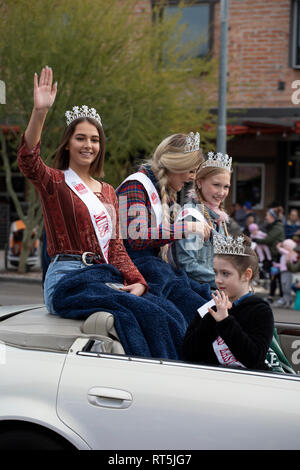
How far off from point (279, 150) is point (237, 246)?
1596 centimetres

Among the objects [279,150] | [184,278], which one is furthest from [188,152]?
[279,150]

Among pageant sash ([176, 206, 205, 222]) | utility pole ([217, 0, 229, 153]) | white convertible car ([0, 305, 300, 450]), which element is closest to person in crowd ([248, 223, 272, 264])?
utility pole ([217, 0, 229, 153])

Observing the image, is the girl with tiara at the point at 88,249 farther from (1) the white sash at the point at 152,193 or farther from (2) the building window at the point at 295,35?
(2) the building window at the point at 295,35

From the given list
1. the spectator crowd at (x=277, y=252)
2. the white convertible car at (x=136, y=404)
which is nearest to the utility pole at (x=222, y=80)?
the spectator crowd at (x=277, y=252)

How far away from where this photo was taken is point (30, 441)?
2592mm

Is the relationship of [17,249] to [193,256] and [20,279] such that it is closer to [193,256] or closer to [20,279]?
[20,279]

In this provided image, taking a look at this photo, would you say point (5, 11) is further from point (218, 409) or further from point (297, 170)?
point (218, 409)

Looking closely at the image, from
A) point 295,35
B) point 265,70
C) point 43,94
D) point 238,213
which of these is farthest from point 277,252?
point 43,94

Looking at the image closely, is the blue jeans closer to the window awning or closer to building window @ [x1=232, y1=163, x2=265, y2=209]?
the window awning

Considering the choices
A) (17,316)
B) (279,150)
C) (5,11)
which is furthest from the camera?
(279,150)

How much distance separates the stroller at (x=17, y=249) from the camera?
15.1 meters

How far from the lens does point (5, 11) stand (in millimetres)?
13508

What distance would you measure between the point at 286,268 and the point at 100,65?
220 inches

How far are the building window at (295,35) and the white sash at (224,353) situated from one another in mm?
16050
